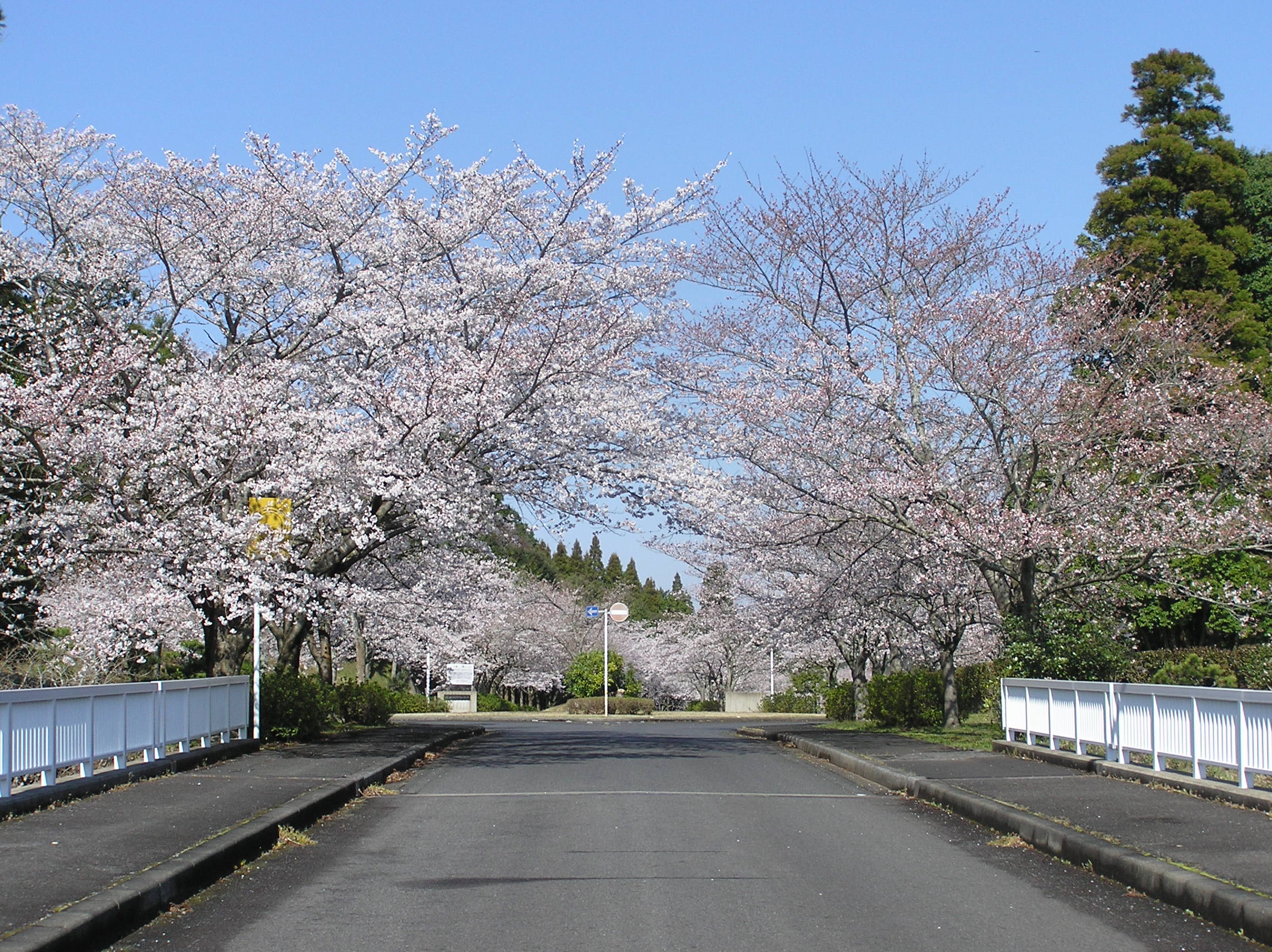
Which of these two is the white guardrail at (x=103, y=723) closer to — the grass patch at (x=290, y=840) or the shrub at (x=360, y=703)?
the grass patch at (x=290, y=840)

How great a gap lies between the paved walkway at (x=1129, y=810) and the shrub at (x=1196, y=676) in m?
7.88

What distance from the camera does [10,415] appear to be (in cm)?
1458

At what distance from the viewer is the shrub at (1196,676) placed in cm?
2134

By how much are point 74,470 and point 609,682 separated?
4275 cm

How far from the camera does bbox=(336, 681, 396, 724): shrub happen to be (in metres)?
24.9

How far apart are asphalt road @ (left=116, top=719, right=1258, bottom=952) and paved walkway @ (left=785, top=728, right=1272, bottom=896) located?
505 mm

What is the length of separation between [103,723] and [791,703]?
38.8 m

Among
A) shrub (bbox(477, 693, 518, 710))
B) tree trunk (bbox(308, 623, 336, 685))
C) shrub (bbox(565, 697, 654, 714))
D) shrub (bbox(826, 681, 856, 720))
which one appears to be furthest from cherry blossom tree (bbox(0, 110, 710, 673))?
shrub (bbox(477, 693, 518, 710))

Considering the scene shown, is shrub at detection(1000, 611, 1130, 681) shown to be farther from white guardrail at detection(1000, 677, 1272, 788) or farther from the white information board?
the white information board

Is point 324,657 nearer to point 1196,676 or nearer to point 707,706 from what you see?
point 1196,676

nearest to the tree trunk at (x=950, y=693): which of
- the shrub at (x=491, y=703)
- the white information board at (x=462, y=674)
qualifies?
the white information board at (x=462, y=674)

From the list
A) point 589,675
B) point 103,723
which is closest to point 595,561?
point 589,675

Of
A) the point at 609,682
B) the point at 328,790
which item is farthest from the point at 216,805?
the point at 609,682

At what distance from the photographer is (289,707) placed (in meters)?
18.0
